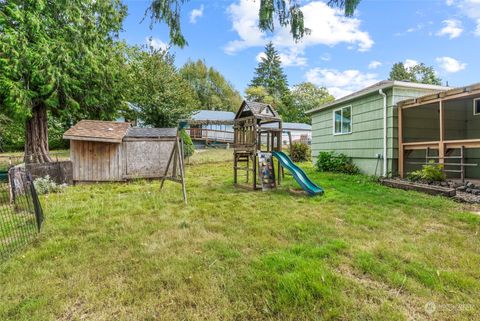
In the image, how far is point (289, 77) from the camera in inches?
1599

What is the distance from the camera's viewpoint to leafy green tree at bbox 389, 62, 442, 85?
3175 cm

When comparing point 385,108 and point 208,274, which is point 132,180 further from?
point 385,108

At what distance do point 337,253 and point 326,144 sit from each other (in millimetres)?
8567

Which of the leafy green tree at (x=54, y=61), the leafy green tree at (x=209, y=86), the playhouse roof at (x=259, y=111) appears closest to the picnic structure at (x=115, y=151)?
the leafy green tree at (x=54, y=61)

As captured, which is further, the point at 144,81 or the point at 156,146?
the point at 144,81

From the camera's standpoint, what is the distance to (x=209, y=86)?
35531 millimetres

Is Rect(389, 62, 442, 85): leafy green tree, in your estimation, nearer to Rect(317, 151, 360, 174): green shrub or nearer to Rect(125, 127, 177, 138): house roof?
Rect(317, 151, 360, 174): green shrub

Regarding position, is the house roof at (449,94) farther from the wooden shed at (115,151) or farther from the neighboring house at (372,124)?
the wooden shed at (115,151)

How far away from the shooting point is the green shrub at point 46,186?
6680 mm

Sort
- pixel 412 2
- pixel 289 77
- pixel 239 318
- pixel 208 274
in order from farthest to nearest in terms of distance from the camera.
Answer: pixel 289 77 < pixel 412 2 < pixel 208 274 < pixel 239 318

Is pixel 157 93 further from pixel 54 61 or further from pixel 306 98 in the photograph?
pixel 306 98

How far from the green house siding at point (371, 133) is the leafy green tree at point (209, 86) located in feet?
86.3

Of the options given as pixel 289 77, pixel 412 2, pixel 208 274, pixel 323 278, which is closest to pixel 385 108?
pixel 412 2

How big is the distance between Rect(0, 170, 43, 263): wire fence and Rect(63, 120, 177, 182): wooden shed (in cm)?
237
